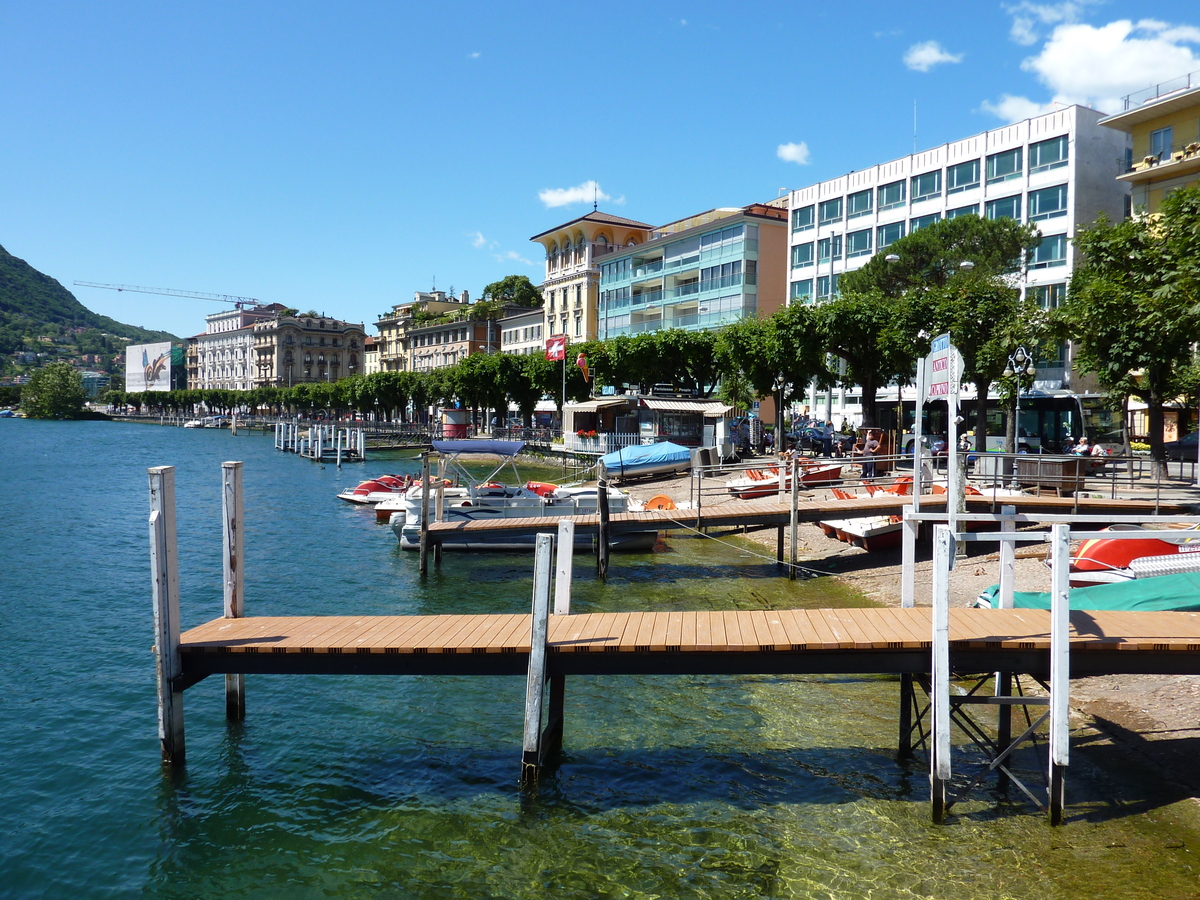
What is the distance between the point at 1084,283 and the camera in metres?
30.9

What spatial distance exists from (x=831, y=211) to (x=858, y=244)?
13.5 feet

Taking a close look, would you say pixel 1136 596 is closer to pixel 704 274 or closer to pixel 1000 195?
pixel 1000 195

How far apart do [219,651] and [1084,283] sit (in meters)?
31.0

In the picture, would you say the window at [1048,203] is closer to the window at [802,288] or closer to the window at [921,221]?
the window at [921,221]

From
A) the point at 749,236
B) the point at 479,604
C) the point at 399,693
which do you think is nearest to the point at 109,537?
the point at 479,604

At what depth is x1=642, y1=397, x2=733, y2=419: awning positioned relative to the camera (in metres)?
49.0

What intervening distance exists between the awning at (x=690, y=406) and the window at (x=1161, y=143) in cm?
2497

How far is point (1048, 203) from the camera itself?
169 ft

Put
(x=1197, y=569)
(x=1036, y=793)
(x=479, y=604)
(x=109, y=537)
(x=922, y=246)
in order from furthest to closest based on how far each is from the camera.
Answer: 1. (x=922, y=246)
2. (x=109, y=537)
3. (x=479, y=604)
4. (x=1197, y=569)
5. (x=1036, y=793)

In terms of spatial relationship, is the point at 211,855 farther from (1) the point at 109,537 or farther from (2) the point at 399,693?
(1) the point at 109,537

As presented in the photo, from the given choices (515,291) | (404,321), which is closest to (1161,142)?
(515,291)

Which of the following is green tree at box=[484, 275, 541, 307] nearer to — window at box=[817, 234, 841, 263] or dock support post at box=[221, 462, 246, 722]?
window at box=[817, 234, 841, 263]

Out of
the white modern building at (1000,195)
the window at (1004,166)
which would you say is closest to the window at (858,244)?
the white modern building at (1000,195)

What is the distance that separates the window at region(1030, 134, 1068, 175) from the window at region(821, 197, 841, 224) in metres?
15.6
